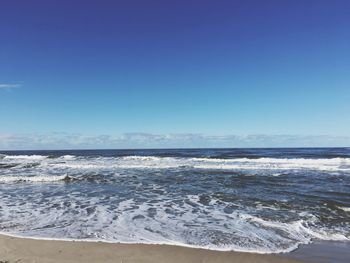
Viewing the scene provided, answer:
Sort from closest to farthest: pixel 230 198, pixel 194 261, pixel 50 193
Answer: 1. pixel 194 261
2. pixel 230 198
3. pixel 50 193

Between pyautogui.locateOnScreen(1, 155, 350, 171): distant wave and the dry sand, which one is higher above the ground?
pyautogui.locateOnScreen(1, 155, 350, 171): distant wave

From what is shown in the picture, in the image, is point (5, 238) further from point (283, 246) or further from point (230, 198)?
point (230, 198)

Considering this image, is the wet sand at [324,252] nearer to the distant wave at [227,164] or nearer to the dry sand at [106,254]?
the dry sand at [106,254]

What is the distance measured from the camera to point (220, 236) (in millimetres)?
7277

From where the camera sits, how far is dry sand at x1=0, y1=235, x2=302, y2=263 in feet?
18.8

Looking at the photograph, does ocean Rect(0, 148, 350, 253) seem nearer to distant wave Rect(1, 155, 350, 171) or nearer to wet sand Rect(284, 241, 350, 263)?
wet sand Rect(284, 241, 350, 263)

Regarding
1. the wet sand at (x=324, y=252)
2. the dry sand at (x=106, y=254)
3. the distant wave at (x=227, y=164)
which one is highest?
the distant wave at (x=227, y=164)

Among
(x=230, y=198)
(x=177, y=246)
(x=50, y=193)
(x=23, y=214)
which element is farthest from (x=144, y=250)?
(x=50, y=193)

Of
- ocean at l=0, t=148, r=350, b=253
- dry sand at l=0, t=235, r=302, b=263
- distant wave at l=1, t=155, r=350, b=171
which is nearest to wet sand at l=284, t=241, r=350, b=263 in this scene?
ocean at l=0, t=148, r=350, b=253

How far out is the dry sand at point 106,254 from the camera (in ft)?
18.8

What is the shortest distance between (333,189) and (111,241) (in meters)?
11.4

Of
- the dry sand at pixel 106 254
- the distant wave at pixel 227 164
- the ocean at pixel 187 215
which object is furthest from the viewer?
the distant wave at pixel 227 164

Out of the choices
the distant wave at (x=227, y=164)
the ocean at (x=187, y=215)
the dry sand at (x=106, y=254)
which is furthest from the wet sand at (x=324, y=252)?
the distant wave at (x=227, y=164)

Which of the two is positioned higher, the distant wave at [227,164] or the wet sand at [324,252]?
the distant wave at [227,164]
